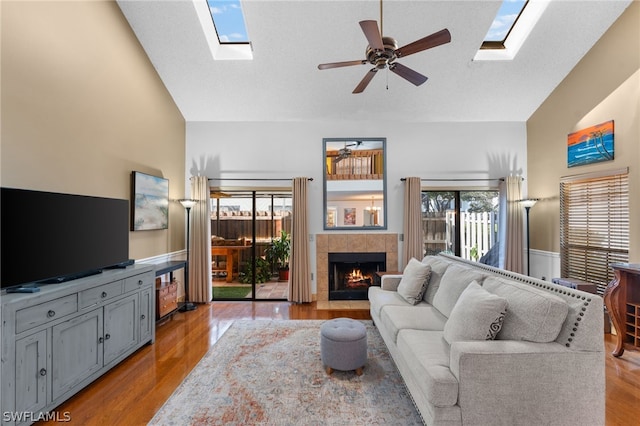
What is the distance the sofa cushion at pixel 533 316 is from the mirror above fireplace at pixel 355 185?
322 centimetres

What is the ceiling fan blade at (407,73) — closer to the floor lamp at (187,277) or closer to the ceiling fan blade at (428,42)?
the ceiling fan blade at (428,42)

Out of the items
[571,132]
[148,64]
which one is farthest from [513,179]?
[148,64]

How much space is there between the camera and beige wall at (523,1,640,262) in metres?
3.35

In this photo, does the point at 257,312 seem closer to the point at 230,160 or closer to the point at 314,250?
the point at 314,250

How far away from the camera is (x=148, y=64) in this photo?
4062 millimetres

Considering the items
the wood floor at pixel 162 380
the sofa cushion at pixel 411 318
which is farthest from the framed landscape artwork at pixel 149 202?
the sofa cushion at pixel 411 318

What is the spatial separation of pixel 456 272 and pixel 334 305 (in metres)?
2.47

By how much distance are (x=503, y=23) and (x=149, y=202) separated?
5.36m

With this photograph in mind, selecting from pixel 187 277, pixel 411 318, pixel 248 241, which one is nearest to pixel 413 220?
pixel 411 318

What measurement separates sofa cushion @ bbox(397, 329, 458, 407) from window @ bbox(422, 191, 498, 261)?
10.3 feet

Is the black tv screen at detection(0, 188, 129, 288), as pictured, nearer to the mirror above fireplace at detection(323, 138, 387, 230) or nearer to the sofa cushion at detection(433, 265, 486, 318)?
the mirror above fireplace at detection(323, 138, 387, 230)

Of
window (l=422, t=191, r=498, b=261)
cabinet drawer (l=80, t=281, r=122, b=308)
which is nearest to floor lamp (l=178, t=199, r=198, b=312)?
cabinet drawer (l=80, t=281, r=122, b=308)

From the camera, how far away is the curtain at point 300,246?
16.3ft

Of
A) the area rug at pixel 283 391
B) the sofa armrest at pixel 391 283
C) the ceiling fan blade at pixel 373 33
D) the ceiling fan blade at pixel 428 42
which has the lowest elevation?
the area rug at pixel 283 391
